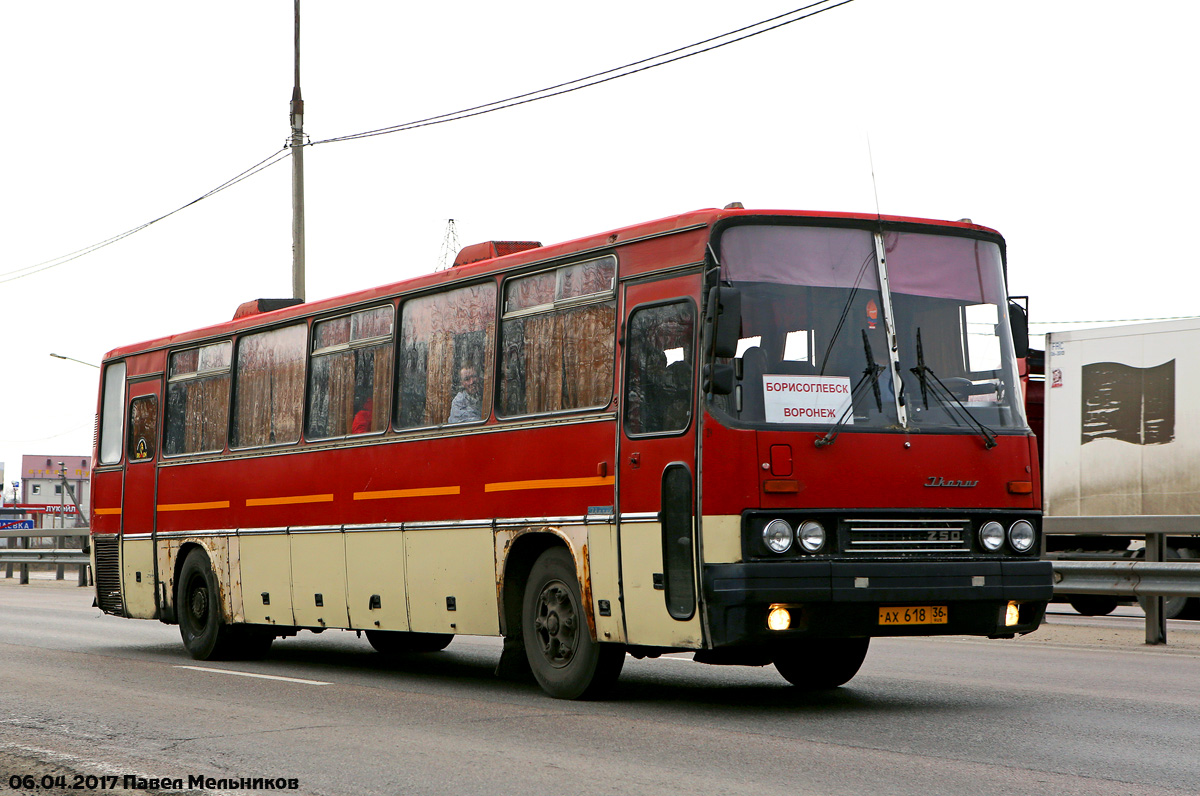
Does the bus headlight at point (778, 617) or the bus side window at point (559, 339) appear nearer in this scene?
the bus headlight at point (778, 617)

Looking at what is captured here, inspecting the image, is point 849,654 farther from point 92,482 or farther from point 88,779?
point 92,482

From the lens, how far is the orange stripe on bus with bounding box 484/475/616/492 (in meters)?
9.67

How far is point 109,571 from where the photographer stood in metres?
16.3

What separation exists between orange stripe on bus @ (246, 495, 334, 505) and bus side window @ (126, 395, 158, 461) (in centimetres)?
245

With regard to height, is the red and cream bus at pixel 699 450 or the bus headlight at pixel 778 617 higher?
the red and cream bus at pixel 699 450

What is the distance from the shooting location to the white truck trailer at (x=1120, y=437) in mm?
19859

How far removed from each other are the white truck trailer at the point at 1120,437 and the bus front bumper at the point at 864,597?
33.2 ft

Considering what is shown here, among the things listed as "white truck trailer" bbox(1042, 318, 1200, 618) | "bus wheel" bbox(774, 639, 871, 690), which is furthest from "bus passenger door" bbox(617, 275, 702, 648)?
"white truck trailer" bbox(1042, 318, 1200, 618)

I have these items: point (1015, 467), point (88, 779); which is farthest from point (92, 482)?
point (1015, 467)

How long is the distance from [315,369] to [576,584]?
4355 mm

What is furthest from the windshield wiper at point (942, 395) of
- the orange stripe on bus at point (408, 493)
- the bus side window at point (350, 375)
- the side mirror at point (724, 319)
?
the bus side window at point (350, 375)

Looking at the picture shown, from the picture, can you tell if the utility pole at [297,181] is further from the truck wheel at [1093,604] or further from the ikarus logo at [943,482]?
the ikarus logo at [943,482]

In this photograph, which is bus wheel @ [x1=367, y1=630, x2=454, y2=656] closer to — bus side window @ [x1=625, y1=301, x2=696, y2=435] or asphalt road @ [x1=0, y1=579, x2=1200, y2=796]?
asphalt road @ [x1=0, y1=579, x2=1200, y2=796]

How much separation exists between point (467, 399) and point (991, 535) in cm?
405
